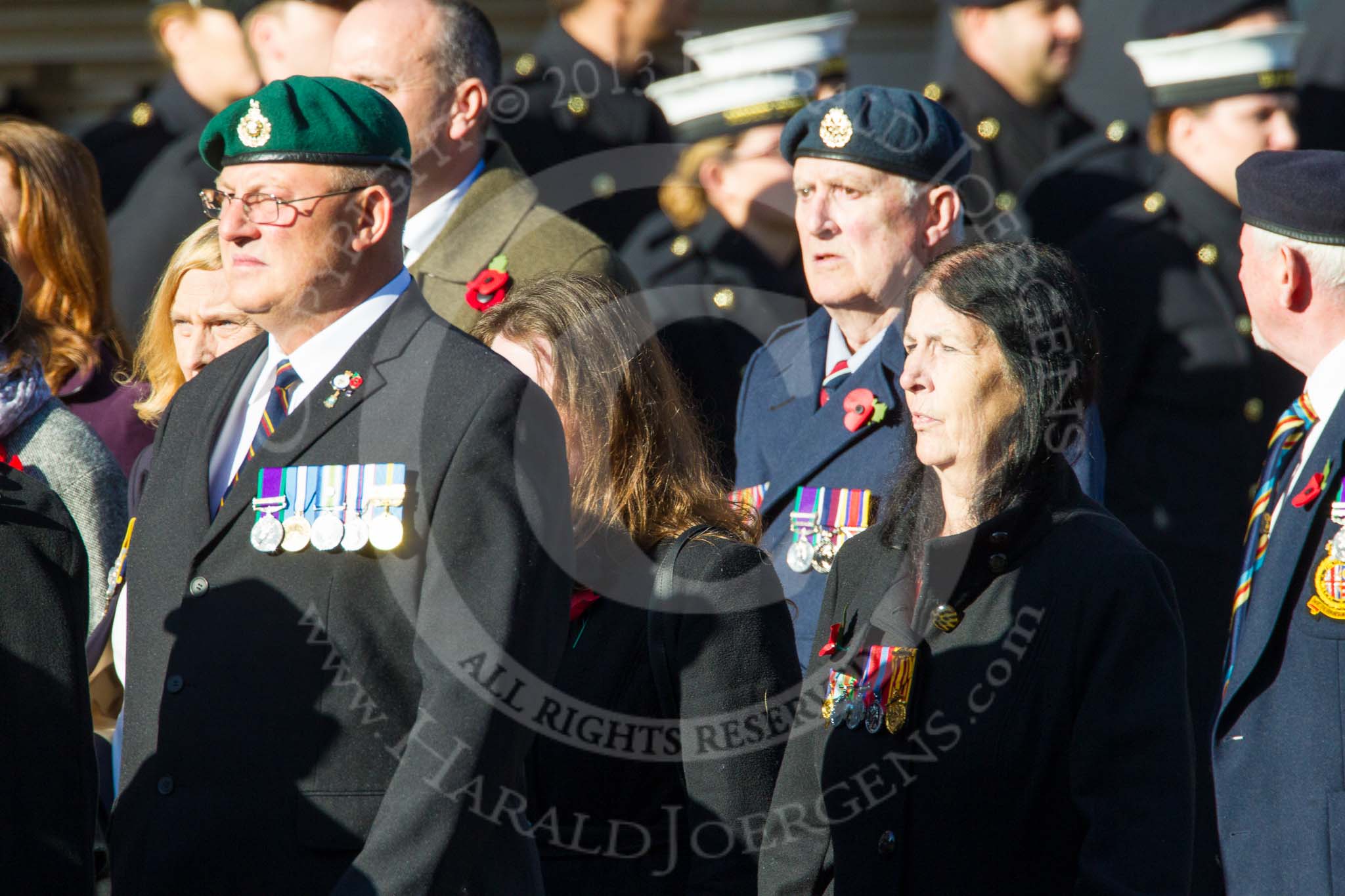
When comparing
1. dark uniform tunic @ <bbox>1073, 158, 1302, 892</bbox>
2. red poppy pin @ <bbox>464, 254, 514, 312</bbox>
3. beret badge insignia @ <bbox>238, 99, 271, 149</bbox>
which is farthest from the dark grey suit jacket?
dark uniform tunic @ <bbox>1073, 158, 1302, 892</bbox>

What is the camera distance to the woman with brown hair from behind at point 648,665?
3061 millimetres

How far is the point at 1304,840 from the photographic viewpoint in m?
3.36

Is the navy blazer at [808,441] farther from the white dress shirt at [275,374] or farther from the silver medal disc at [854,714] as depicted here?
the white dress shirt at [275,374]

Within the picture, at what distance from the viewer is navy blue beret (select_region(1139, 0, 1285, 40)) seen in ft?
18.6

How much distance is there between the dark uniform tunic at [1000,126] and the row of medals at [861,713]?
11.5ft

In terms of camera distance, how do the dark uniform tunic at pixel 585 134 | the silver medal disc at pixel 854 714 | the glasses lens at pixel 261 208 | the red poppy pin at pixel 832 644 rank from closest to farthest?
1. the glasses lens at pixel 261 208
2. the silver medal disc at pixel 854 714
3. the red poppy pin at pixel 832 644
4. the dark uniform tunic at pixel 585 134

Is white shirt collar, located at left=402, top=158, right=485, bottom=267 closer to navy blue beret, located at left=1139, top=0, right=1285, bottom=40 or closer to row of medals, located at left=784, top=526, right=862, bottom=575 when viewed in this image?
row of medals, located at left=784, top=526, right=862, bottom=575

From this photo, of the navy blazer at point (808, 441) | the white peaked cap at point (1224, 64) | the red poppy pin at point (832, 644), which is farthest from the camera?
the white peaked cap at point (1224, 64)

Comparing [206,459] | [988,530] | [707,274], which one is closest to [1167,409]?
[707,274]

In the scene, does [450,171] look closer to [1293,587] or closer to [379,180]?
[379,180]

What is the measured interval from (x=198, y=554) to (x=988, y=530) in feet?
4.06

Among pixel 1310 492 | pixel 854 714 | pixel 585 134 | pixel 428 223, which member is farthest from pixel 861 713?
pixel 585 134

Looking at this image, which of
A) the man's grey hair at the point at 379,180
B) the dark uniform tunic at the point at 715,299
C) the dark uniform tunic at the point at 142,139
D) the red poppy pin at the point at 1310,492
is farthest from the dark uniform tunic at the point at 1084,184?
the man's grey hair at the point at 379,180

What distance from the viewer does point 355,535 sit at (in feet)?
9.20
